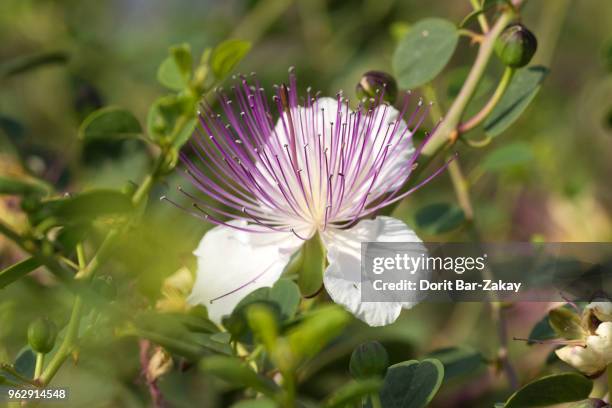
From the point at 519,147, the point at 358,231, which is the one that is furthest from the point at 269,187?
the point at 519,147

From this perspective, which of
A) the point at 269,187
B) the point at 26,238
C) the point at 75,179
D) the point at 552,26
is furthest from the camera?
the point at 552,26

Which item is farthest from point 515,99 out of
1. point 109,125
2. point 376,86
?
point 109,125

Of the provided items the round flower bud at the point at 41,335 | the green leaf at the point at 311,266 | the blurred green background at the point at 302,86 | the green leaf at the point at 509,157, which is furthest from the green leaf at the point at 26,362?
the green leaf at the point at 509,157

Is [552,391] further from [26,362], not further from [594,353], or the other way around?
[26,362]

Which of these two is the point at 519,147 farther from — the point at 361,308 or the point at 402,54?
the point at 361,308

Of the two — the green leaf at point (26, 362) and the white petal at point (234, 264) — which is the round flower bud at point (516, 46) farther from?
the green leaf at point (26, 362)

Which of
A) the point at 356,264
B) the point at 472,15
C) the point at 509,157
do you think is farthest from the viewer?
the point at 509,157
